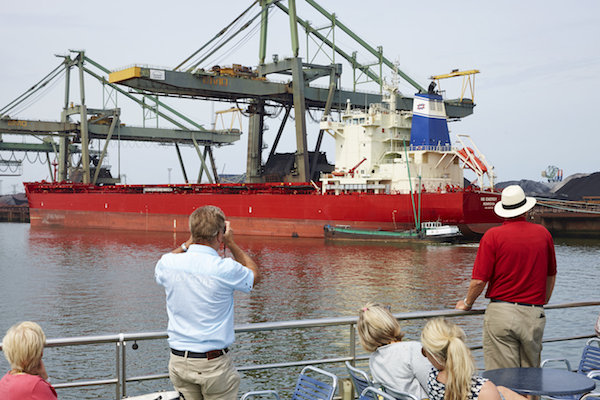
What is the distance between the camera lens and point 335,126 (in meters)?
31.0

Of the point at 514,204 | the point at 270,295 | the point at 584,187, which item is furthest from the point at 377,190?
the point at 584,187

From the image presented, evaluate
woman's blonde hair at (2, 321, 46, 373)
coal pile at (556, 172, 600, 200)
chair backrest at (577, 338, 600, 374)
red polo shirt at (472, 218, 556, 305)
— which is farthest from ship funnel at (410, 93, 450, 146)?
coal pile at (556, 172, 600, 200)

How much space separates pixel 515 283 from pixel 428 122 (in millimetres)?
24818

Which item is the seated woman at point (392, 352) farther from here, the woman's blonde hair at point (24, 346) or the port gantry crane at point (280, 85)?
the port gantry crane at point (280, 85)

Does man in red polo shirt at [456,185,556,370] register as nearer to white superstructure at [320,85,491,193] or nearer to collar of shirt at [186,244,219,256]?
collar of shirt at [186,244,219,256]

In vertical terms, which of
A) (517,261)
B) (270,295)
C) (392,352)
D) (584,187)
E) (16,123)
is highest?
(16,123)

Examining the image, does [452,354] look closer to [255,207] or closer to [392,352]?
[392,352]

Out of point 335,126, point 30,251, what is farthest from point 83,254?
point 335,126

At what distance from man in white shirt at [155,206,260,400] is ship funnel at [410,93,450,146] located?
25728mm

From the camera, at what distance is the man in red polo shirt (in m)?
3.39

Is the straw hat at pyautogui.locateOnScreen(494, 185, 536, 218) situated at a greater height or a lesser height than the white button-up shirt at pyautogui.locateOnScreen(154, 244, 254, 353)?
greater

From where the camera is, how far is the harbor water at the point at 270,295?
8.77 meters

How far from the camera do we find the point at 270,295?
45.4ft

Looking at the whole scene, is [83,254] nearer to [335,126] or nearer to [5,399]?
[335,126]
